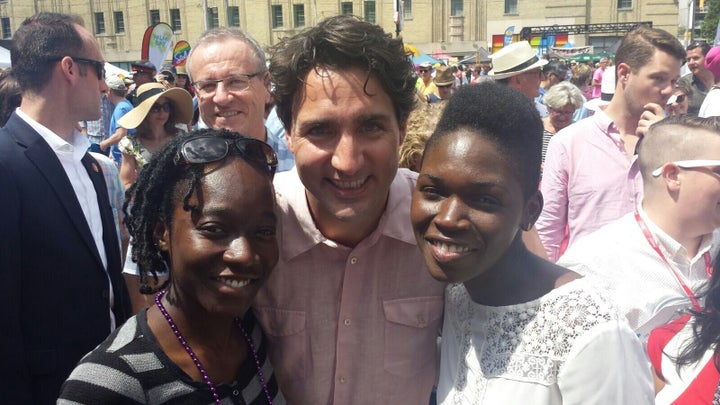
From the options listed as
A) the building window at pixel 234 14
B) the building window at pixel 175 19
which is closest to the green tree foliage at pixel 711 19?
the building window at pixel 234 14

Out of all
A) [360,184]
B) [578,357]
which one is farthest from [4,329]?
[578,357]

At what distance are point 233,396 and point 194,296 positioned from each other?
1.01 ft

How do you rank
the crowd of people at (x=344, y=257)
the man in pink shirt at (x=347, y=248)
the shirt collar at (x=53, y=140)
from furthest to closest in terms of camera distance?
the shirt collar at (x=53, y=140) → the man in pink shirt at (x=347, y=248) → the crowd of people at (x=344, y=257)

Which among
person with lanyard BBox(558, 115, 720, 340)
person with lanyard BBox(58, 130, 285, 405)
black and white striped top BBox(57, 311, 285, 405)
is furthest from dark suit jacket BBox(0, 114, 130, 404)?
person with lanyard BBox(558, 115, 720, 340)

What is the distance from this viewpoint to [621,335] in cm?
141

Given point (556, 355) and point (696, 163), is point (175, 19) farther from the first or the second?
point (556, 355)

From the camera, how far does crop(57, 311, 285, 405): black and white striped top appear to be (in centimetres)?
146

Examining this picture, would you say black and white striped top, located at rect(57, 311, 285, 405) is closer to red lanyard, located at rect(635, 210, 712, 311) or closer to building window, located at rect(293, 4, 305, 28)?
red lanyard, located at rect(635, 210, 712, 311)

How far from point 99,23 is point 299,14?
60.2ft

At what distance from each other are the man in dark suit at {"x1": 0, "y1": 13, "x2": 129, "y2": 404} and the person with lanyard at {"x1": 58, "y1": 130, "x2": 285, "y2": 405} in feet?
3.32

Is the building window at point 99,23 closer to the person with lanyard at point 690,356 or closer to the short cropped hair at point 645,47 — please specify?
the short cropped hair at point 645,47

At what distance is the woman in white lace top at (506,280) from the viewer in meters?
1.42

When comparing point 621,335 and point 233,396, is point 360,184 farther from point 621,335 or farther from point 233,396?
point 621,335

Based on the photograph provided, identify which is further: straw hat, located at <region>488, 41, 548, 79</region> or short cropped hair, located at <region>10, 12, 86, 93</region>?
straw hat, located at <region>488, 41, 548, 79</region>
